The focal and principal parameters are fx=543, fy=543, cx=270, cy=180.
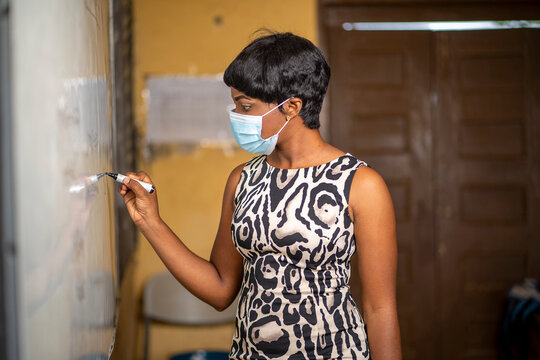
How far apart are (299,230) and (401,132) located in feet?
6.92

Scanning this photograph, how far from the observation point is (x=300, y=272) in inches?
44.7

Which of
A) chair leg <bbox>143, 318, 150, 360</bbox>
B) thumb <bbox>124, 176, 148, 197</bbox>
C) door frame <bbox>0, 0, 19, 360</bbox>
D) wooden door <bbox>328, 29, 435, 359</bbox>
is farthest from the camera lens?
wooden door <bbox>328, 29, 435, 359</bbox>

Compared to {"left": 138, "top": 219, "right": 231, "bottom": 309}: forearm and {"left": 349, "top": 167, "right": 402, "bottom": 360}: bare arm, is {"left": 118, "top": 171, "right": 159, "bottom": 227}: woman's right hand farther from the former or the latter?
{"left": 349, "top": 167, "right": 402, "bottom": 360}: bare arm

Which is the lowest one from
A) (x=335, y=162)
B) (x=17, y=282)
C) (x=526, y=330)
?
(x=526, y=330)

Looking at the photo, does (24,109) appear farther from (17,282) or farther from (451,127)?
(451,127)

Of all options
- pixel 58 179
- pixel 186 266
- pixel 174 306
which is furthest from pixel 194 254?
pixel 174 306

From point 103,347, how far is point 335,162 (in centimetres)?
62

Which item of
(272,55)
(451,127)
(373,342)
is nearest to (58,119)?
(272,55)

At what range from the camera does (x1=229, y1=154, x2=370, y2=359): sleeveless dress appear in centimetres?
113

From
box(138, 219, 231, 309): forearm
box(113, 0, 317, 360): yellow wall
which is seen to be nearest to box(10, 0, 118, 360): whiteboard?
box(138, 219, 231, 309): forearm

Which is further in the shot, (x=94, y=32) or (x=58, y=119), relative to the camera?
(x=94, y=32)

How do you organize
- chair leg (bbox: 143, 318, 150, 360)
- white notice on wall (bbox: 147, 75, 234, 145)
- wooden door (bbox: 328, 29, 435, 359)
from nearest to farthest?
1. chair leg (bbox: 143, 318, 150, 360)
2. white notice on wall (bbox: 147, 75, 234, 145)
3. wooden door (bbox: 328, 29, 435, 359)

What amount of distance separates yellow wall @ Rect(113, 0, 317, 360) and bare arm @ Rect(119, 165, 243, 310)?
1.64 metres

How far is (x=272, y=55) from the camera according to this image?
1152 mm
